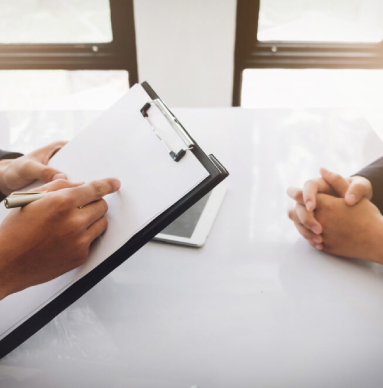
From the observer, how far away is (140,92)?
62 cm

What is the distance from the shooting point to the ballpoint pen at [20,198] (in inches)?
17.0

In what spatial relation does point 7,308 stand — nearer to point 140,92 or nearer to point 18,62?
point 140,92

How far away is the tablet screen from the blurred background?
1.20m

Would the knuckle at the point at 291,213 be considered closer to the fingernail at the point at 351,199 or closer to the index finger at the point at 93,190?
the fingernail at the point at 351,199

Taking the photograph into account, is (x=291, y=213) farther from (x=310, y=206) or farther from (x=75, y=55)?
(x=75, y=55)

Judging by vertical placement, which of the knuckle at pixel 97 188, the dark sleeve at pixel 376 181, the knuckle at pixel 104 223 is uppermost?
the knuckle at pixel 97 188

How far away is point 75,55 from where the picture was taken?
1701 mm

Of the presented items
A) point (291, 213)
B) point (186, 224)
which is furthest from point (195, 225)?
point (291, 213)

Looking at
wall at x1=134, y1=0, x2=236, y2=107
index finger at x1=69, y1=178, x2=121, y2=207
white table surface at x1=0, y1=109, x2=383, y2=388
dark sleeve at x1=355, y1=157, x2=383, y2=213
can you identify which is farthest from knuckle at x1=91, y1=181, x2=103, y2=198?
wall at x1=134, y1=0, x2=236, y2=107

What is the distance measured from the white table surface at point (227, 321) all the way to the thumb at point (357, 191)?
0.34 feet

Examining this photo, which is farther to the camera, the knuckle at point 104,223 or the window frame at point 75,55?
the window frame at point 75,55

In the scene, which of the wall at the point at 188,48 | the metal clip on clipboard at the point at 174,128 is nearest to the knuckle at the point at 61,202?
the metal clip on clipboard at the point at 174,128

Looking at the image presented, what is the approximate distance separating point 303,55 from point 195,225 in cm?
137

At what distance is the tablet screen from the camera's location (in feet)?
2.05
